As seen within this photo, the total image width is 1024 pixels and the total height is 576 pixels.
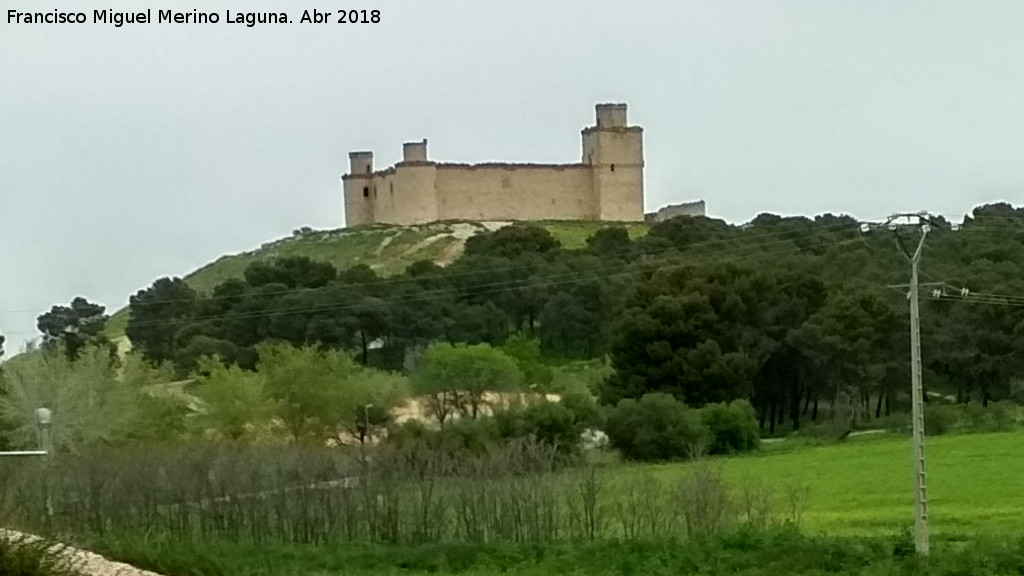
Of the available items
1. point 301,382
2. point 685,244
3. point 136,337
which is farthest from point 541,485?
point 685,244

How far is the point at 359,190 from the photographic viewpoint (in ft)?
380

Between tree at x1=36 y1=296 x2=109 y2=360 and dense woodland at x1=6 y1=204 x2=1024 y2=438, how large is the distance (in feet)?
0.47

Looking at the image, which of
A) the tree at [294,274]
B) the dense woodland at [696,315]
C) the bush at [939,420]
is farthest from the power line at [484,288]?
the bush at [939,420]

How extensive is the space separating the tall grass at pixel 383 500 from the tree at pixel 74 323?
3002 cm

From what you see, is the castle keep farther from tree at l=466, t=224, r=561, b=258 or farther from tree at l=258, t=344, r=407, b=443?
tree at l=258, t=344, r=407, b=443

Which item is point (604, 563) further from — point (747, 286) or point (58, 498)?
point (747, 286)

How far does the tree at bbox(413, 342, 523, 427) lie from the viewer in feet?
175

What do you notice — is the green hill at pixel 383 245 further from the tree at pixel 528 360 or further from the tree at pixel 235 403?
the tree at pixel 235 403

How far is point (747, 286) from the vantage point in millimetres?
57375

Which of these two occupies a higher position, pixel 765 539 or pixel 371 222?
pixel 371 222

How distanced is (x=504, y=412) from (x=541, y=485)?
51.0ft

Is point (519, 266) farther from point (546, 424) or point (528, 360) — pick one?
point (546, 424)

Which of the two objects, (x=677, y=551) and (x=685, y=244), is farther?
(x=685, y=244)

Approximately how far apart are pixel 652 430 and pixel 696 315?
7793mm
